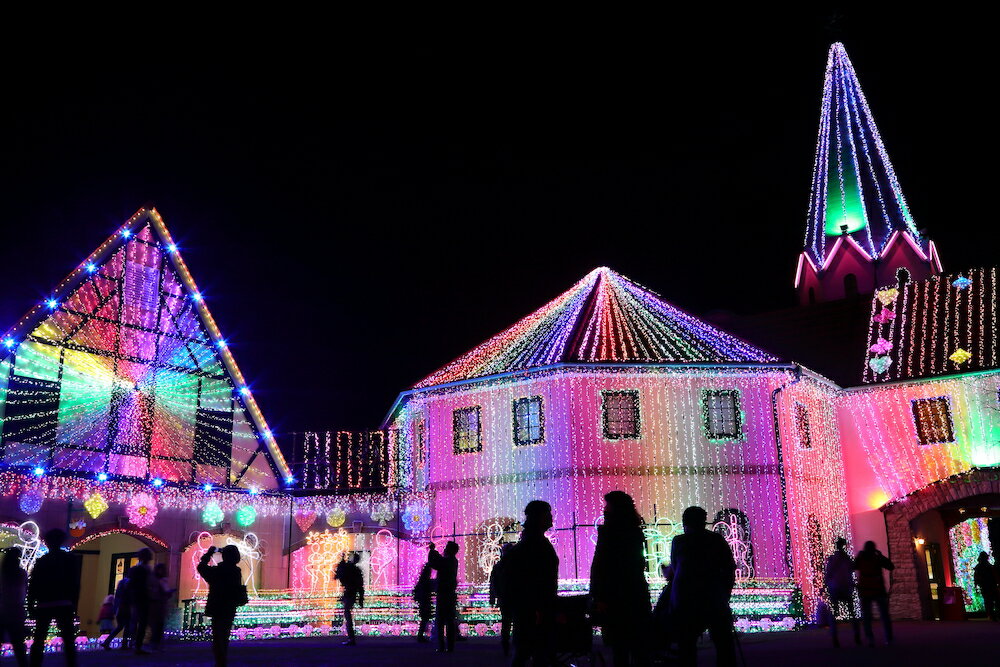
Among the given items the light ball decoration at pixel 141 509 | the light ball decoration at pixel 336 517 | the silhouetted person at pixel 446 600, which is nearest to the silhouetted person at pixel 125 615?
the light ball decoration at pixel 141 509

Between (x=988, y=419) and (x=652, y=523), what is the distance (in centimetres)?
968

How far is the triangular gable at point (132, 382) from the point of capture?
72.3ft

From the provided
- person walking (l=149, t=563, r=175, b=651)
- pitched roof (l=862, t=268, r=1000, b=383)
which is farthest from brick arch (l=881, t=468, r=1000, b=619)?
person walking (l=149, t=563, r=175, b=651)

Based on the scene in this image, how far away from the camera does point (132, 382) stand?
24.4m

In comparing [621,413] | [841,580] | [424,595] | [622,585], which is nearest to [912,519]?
[621,413]

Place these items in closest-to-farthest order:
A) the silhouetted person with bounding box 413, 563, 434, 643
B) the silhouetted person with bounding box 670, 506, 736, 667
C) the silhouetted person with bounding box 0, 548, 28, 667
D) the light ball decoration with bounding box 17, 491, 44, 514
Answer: the silhouetted person with bounding box 670, 506, 736, 667, the silhouetted person with bounding box 0, 548, 28, 667, the silhouetted person with bounding box 413, 563, 434, 643, the light ball decoration with bounding box 17, 491, 44, 514

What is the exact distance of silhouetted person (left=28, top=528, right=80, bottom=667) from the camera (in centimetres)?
1050

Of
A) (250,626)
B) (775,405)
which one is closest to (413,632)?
(250,626)

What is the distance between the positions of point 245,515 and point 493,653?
524 inches

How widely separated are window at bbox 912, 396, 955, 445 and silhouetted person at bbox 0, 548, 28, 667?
23100 millimetres

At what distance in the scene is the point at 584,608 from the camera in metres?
9.72

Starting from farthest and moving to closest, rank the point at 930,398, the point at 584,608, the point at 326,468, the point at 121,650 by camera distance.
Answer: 1. the point at 326,468
2. the point at 930,398
3. the point at 121,650
4. the point at 584,608

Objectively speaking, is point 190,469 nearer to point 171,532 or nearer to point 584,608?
point 171,532

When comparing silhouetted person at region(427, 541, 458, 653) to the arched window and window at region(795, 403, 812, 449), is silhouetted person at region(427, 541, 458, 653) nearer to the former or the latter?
the arched window
